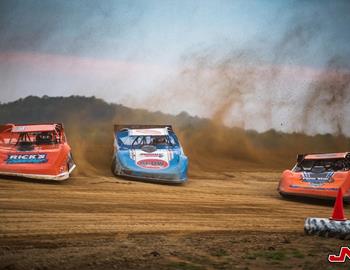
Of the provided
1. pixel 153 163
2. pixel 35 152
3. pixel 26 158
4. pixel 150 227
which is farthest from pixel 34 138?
pixel 150 227

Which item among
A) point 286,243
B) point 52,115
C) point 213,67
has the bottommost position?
point 286,243

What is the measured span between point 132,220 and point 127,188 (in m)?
3.53

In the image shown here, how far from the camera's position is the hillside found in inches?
742

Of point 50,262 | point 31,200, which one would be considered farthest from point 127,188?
point 50,262

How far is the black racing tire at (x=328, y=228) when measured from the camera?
7.95 metres

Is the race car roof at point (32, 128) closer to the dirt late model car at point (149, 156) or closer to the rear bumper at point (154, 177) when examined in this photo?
the dirt late model car at point (149, 156)

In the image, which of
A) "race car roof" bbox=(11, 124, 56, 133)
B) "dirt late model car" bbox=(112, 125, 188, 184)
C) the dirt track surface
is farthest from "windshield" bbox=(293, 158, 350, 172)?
"race car roof" bbox=(11, 124, 56, 133)

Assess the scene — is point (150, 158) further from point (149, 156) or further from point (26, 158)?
point (26, 158)

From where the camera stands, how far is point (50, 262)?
5906 mm

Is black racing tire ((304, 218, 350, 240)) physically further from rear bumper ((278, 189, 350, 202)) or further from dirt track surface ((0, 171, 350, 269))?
rear bumper ((278, 189, 350, 202))

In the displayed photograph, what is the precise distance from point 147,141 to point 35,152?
305cm

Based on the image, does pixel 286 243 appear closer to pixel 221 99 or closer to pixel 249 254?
pixel 249 254

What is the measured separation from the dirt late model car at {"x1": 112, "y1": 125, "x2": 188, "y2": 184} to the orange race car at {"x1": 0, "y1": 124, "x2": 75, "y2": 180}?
1293 millimetres

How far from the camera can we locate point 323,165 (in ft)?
42.4
